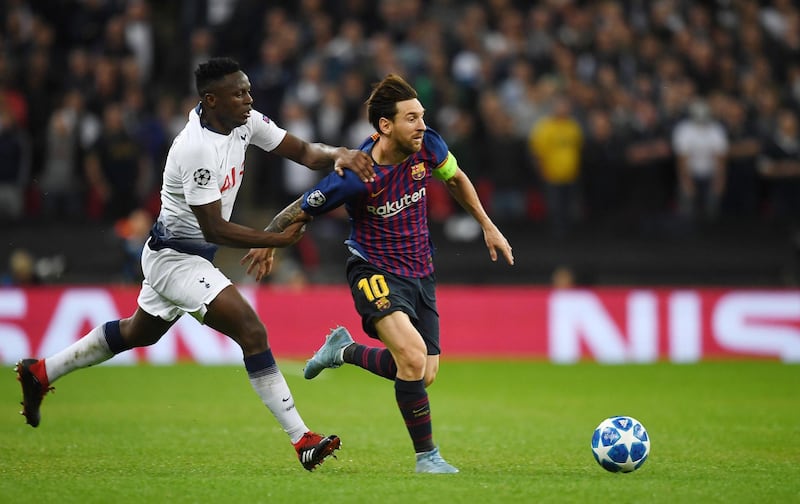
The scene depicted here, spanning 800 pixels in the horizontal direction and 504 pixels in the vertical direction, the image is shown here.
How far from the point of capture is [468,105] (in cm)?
1939

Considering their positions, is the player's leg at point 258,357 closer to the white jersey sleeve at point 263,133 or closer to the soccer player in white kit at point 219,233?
the soccer player in white kit at point 219,233

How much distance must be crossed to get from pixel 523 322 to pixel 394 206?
10080 millimetres

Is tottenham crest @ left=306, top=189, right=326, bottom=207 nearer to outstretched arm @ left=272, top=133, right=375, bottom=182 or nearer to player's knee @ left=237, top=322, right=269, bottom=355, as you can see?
outstretched arm @ left=272, top=133, right=375, bottom=182

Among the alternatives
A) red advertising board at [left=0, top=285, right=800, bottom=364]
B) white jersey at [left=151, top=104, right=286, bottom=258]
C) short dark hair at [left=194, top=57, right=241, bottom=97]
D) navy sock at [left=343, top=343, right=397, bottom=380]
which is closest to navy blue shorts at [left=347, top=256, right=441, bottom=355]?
navy sock at [left=343, top=343, right=397, bottom=380]

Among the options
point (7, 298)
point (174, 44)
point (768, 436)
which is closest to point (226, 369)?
point (7, 298)

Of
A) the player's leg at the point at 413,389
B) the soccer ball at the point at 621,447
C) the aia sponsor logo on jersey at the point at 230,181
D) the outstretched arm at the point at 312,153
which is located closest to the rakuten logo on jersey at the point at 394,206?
the outstretched arm at the point at 312,153

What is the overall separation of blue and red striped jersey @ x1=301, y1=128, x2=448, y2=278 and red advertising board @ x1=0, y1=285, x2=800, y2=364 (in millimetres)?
9367

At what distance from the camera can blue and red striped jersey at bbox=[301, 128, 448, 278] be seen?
8.00 metres

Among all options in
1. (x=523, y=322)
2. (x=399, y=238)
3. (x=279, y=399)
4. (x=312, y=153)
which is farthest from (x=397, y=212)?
(x=523, y=322)

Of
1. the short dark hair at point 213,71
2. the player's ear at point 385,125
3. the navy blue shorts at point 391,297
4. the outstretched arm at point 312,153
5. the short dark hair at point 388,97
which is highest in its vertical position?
the short dark hair at point 213,71

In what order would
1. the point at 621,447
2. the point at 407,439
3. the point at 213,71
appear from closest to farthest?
the point at 621,447
the point at 213,71
the point at 407,439

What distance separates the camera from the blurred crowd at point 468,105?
61.1 feet

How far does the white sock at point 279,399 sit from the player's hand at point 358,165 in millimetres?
1441

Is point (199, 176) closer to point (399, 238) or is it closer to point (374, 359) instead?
point (399, 238)
